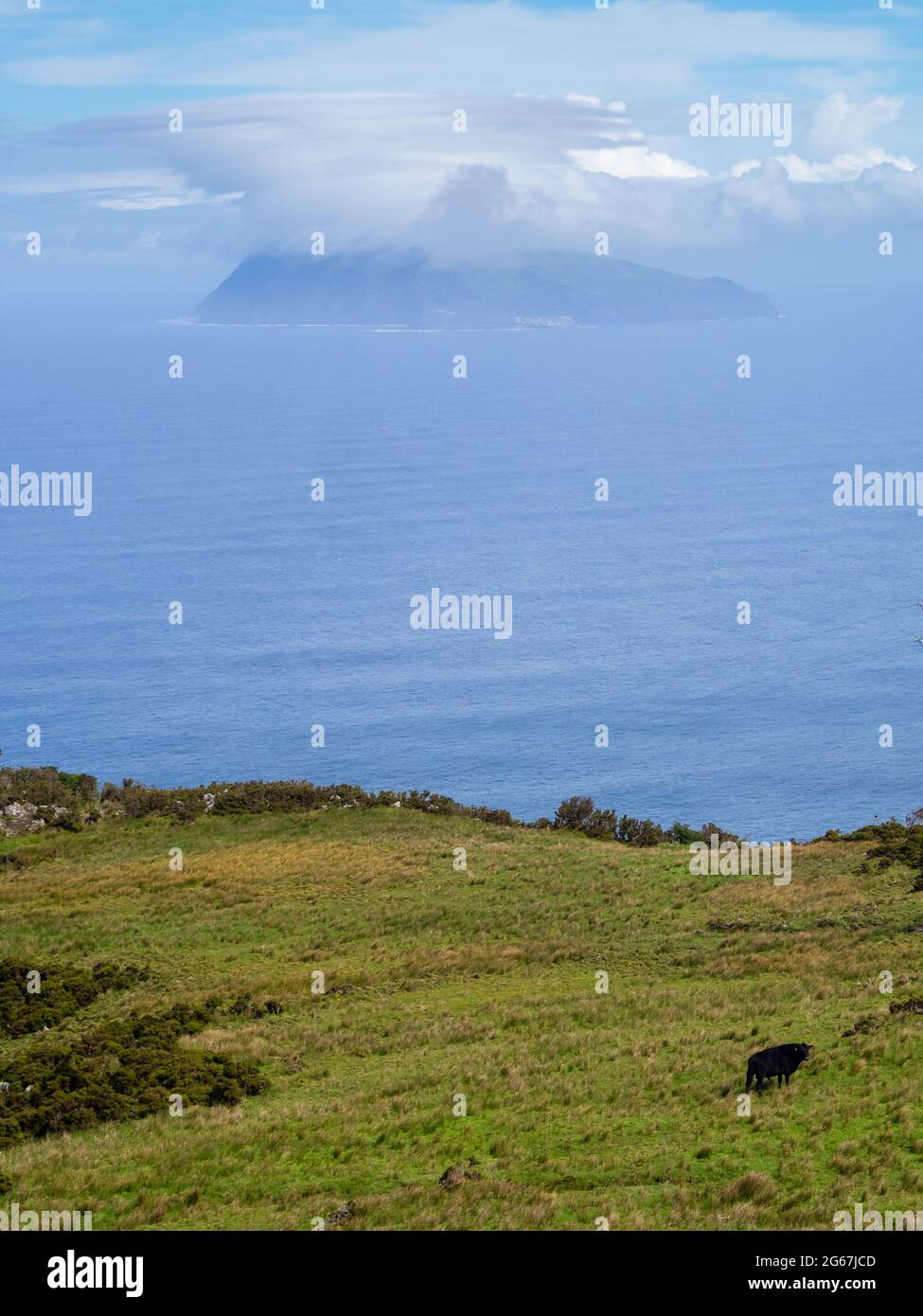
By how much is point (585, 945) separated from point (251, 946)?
757 centimetres

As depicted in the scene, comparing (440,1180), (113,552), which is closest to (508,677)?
(113,552)

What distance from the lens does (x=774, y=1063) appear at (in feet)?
58.8

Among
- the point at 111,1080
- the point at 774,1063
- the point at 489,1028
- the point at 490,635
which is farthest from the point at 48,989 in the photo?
the point at 490,635

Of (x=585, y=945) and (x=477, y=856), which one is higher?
(x=477, y=856)

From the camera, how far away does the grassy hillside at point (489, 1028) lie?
14.9 m

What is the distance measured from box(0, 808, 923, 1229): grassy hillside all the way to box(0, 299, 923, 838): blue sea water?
3504 centimetres

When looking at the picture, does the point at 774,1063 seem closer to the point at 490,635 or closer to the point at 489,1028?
the point at 489,1028

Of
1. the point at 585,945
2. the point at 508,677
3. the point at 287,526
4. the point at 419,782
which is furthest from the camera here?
the point at 287,526

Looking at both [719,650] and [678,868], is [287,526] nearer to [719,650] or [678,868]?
[719,650]

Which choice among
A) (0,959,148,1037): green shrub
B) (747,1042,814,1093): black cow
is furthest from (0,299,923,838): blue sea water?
(747,1042,814,1093): black cow

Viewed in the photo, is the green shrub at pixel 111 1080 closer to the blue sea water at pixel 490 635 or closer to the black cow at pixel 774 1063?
the black cow at pixel 774 1063

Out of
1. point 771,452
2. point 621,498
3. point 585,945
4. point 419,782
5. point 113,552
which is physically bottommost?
point 585,945

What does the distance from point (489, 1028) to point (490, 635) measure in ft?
279

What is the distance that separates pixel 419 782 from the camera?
7400cm
